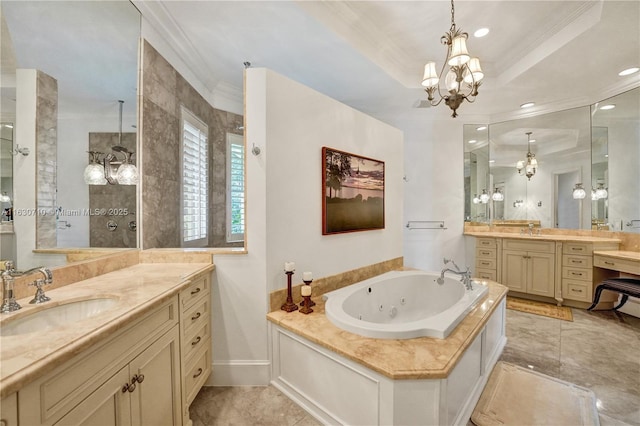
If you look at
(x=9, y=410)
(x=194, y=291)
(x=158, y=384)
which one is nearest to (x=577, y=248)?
(x=194, y=291)

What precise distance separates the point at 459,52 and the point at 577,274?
3343mm

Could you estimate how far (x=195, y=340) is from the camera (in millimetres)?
1801

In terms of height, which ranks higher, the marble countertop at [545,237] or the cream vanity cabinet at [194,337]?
the marble countertop at [545,237]

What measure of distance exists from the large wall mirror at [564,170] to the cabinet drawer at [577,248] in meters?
0.49

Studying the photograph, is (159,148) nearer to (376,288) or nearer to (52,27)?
(52,27)

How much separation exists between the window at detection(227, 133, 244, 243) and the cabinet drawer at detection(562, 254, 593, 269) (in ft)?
13.8

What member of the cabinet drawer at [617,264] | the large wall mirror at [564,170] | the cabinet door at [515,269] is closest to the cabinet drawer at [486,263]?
the cabinet door at [515,269]

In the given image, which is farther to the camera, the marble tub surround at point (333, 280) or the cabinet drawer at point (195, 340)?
the marble tub surround at point (333, 280)

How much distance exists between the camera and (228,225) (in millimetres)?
3508

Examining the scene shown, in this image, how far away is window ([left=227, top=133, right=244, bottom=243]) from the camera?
3.52m

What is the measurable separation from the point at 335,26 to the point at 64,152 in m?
2.18

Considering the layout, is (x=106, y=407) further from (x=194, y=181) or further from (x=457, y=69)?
(x=457, y=69)

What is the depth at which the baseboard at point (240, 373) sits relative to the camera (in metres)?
2.04

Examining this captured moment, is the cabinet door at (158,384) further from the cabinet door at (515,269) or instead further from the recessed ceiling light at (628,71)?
the recessed ceiling light at (628,71)
